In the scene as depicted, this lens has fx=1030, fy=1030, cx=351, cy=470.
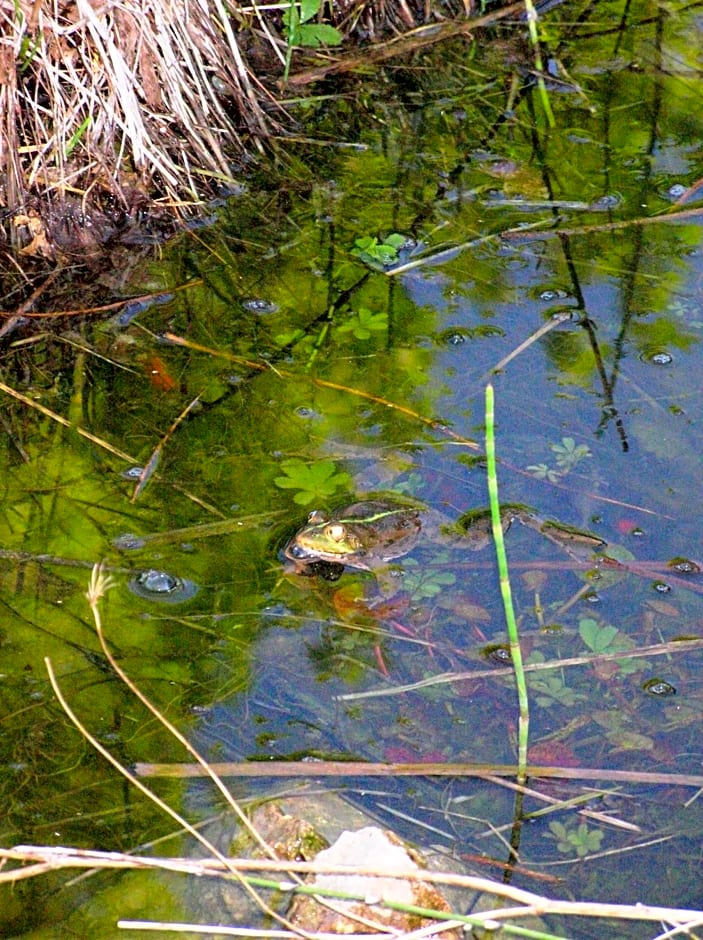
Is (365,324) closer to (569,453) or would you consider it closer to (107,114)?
(569,453)

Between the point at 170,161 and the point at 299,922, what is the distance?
2.85m

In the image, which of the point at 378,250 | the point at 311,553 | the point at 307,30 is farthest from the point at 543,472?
the point at 307,30

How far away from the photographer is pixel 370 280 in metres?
3.52

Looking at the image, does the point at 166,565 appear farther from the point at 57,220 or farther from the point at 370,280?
the point at 57,220

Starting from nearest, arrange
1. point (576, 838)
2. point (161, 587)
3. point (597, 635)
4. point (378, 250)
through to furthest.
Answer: point (576, 838), point (597, 635), point (161, 587), point (378, 250)

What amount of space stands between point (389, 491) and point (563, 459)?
19.4 inches

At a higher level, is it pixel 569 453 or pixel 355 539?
pixel 355 539

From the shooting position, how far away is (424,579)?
8.52ft

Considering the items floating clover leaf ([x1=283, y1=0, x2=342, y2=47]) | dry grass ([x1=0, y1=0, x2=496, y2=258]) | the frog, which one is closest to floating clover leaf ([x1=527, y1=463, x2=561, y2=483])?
the frog

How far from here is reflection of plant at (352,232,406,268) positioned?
3.60 m

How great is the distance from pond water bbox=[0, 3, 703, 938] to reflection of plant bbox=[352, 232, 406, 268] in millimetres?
10

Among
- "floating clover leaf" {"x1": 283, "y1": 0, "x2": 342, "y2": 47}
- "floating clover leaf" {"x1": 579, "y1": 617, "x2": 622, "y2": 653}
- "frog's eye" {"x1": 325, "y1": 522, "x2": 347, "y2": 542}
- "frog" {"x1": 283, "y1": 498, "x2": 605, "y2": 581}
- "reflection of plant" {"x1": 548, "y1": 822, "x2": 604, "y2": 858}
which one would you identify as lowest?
"reflection of plant" {"x1": 548, "y1": 822, "x2": 604, "y2": 858}

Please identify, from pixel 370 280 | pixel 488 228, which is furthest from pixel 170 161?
pixel 488 228

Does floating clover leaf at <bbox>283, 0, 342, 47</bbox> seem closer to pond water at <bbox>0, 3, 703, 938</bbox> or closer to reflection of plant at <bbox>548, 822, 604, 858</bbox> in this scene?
pond water at <bbox>0, 3, 703, 938</bbox>
